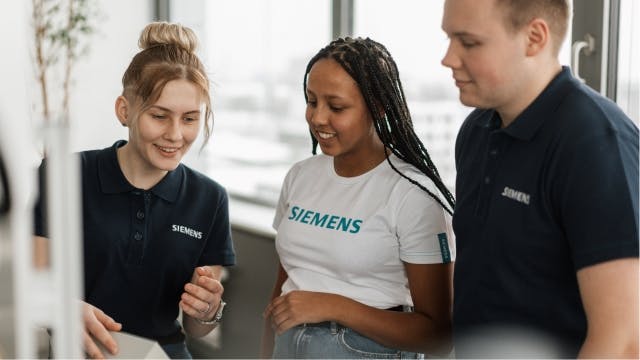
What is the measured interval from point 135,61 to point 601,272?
1076 millimetres

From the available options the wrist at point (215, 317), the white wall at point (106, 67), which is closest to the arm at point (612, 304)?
the wrist at point (215, 317)

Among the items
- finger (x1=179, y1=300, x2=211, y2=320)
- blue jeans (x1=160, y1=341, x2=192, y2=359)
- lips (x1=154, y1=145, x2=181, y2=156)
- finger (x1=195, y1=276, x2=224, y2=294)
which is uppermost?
lips (x1=154, y1=145, x2=181, y2=156)

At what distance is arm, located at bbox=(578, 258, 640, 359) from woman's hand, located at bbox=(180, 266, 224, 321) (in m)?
0.75

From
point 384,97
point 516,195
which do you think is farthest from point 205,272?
point 516,195

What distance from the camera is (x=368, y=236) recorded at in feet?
4.66

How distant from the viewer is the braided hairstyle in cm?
149

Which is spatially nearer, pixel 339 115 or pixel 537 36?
pixel 537 36

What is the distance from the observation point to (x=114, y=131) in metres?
4.10

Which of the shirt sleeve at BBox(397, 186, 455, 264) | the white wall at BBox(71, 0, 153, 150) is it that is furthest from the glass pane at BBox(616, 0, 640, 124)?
the white wall at BBox(71, 0, 153, 150)

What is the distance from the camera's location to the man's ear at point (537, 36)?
1.12 m

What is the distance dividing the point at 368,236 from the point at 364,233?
0.01 m

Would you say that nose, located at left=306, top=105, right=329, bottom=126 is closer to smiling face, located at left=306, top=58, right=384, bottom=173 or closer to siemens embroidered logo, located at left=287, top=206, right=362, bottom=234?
smiling face, located at left=306, top=58, right=384, bottom=173

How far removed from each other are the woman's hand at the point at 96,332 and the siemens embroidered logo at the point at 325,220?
1.54ft

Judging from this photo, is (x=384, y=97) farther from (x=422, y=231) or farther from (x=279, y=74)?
(x=279, y=74)
